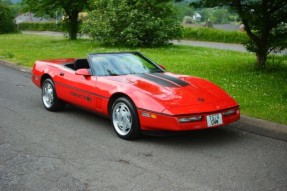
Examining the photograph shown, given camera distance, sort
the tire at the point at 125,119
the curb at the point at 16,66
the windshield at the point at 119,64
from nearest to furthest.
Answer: the tire at the point at 125,119
the windshield at the point at 119,64
the curb at the point at 16,66

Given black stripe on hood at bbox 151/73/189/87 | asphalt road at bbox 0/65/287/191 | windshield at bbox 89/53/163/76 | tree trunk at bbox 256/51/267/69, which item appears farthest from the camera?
tree trunk at bbox 256/51/267/69

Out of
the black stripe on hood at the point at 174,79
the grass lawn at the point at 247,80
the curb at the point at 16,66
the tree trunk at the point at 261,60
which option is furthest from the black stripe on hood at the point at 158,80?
the curb at the point at 16,66

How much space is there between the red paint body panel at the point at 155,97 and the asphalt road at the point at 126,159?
353mm

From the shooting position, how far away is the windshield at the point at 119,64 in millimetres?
6707

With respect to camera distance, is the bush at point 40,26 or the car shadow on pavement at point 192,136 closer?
the car shadow on pavement at point 192,136

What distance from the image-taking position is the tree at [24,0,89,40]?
25969 millimetres

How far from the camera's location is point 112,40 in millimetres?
21062

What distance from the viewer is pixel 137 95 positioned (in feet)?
18.8

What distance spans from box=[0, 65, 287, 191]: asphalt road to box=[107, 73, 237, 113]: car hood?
0.56 m

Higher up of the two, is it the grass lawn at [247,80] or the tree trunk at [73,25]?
the tree trunk at [73,25]

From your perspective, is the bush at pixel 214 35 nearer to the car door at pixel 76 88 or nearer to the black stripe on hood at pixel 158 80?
the car door at pixel 76 88

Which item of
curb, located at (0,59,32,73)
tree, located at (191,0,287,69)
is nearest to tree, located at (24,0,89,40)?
curb, located at (0,59,32,73)

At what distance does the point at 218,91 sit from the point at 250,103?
163cm

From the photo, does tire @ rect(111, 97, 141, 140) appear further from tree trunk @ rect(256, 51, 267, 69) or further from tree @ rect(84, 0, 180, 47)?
tree @ rect(84, 0, 180, 47)
